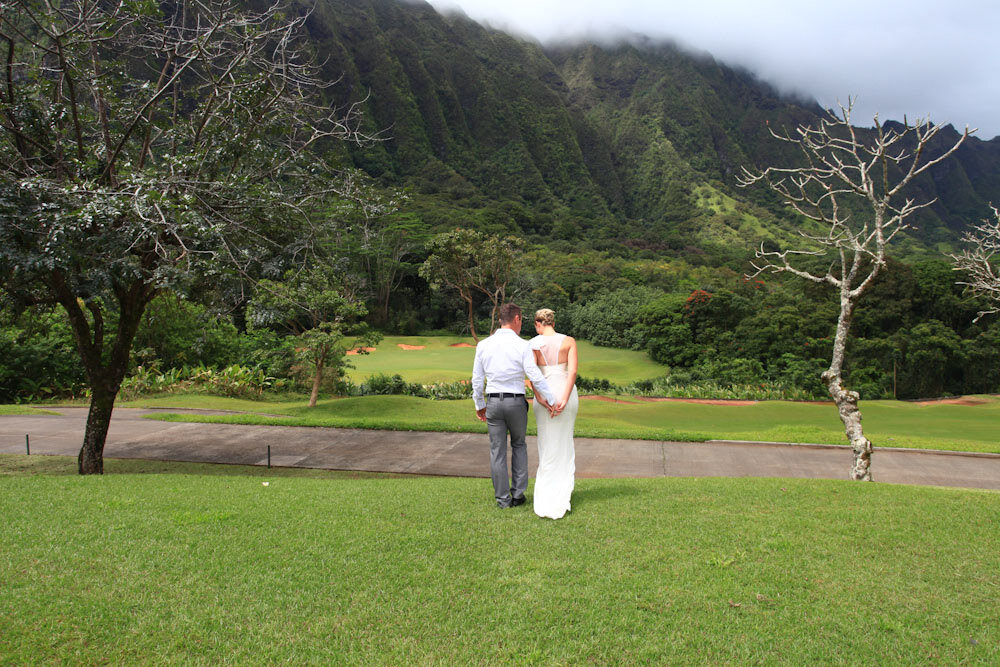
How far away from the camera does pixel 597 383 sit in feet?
79.4

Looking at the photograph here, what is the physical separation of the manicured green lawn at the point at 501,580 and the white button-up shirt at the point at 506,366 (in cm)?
104

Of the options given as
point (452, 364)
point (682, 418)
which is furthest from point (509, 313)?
point (452, 364)

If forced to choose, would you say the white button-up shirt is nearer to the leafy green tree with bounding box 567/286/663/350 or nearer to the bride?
the bride

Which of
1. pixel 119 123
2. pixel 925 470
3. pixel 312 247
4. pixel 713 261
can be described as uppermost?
pixel 713 261

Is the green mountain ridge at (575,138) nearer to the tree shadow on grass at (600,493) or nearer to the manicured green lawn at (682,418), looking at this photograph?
the manicured green lawn at (682,418)

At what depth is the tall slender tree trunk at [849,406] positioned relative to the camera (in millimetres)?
7086

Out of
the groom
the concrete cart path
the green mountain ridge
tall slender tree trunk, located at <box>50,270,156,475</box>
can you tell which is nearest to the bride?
the groom

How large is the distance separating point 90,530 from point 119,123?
6723 millimetres

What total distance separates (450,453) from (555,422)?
16.7 ft

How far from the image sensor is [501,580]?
386 cm

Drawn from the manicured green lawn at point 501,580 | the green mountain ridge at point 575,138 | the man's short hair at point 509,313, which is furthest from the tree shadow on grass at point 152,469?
the green mountain ridge at point 575,138

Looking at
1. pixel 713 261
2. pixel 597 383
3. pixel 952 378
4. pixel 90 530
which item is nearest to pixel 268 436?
pixel 90 530

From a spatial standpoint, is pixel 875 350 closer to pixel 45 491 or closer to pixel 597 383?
pixel 597 383

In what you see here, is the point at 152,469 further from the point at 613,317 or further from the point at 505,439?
the point at 613,317
